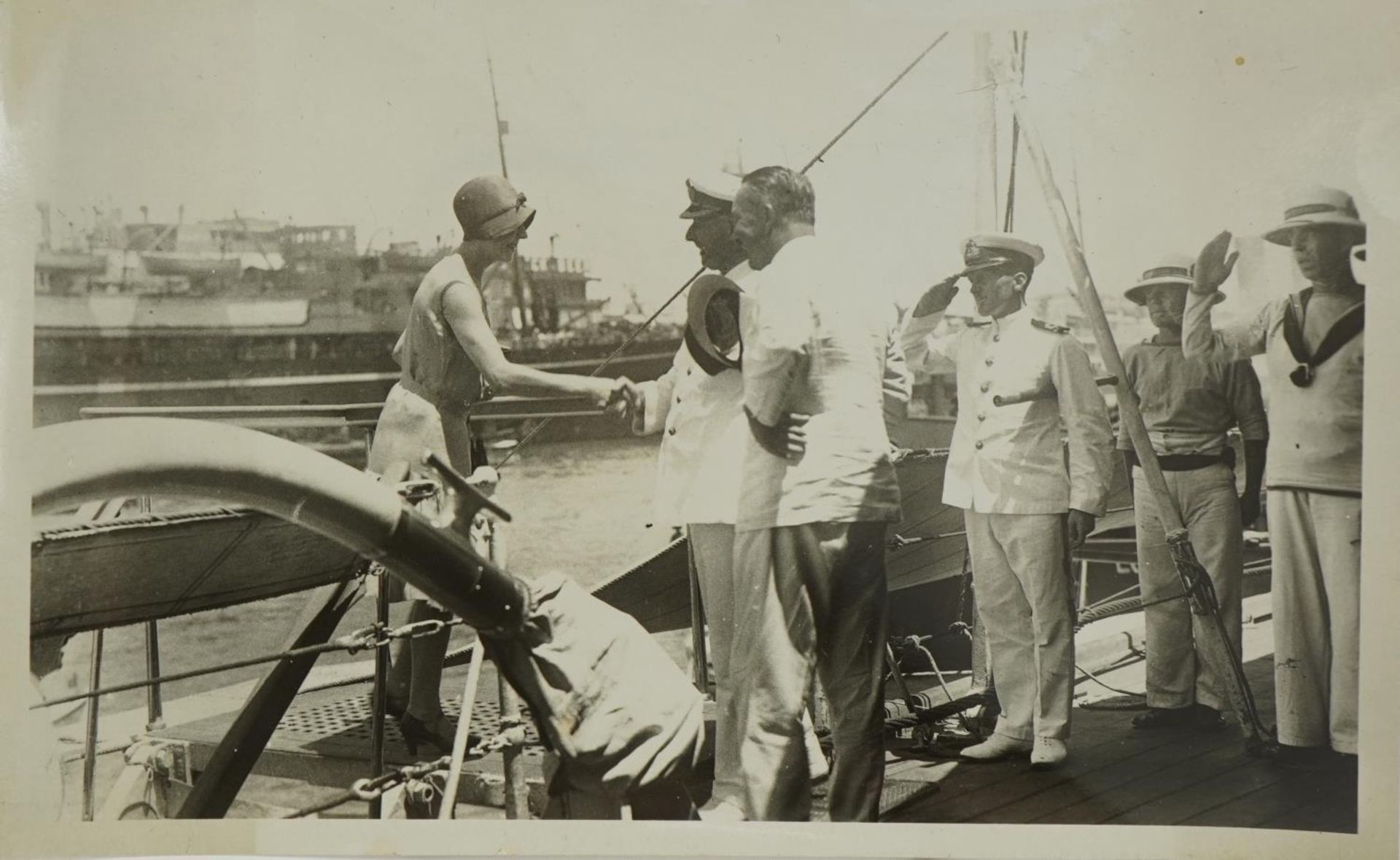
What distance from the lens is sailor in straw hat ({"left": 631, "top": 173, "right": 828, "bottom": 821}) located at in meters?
3.34

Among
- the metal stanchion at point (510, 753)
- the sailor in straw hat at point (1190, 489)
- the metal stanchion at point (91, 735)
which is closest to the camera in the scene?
the metal stanchion at point (510, 753)

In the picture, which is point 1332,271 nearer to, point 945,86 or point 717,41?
point 945,86

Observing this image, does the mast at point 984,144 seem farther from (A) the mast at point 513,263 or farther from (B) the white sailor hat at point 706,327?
(A) the mast at point 513,263

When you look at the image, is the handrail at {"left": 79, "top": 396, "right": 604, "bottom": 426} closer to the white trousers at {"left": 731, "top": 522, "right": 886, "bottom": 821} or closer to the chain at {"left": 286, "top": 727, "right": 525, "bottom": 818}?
the white trousers at {"left": 731, "top": 522, "right": 886, "bottom": 821}

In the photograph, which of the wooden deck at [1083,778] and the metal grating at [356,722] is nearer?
the wooden deck at [1083,778]

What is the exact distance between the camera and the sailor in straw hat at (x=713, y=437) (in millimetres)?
3336

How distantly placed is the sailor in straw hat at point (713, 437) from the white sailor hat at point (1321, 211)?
4.98 feet

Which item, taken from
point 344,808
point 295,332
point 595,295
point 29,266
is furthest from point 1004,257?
point 29,266

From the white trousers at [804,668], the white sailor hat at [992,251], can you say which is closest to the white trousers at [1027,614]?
the white trousers at [804,668]

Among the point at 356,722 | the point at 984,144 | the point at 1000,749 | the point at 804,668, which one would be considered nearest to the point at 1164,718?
the point at 1000,749

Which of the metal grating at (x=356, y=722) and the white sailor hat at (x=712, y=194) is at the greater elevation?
the white sailor hat at (x=712, y=194)

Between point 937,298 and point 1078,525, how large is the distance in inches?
29.6

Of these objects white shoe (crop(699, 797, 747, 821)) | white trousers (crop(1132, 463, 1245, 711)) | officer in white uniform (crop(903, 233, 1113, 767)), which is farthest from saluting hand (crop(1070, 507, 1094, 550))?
white shoe (crop(699, 797, 747, 821))

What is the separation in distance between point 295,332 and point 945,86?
1975mm
